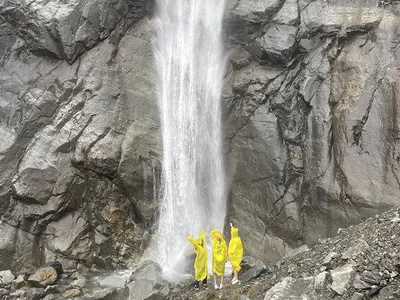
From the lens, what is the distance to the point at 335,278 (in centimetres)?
922

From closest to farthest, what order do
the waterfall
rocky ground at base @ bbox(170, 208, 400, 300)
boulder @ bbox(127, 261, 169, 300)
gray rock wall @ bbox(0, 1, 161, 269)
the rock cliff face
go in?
rocky ground at base @ bbox(170, 208, 400, 300) < boulder @ bbox(127, 261, 169, 300) < the rock cliff face < gray rock wall @ bbox(0, 1, 161, 269) < the waterfall

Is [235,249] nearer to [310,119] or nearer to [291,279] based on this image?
[291,279]

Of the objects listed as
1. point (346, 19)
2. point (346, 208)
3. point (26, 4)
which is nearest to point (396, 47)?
point (346, 19)

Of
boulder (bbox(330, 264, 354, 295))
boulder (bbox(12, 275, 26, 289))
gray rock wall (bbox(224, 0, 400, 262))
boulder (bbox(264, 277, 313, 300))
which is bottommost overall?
boulder (bbox(12, 275, 26, 289))

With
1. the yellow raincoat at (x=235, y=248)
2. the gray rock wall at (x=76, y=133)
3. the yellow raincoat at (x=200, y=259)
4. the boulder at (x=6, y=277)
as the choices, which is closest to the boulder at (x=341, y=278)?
the yellow raincoat at (x=235, y=248)

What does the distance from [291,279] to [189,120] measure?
32.9ft

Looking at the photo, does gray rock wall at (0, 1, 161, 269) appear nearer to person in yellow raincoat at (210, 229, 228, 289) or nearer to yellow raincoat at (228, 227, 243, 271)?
person in yellow raincoat at (210, 229, 228, 289)

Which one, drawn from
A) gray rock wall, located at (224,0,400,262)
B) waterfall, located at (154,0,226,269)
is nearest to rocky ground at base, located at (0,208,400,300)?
gray rock wall, located at (224,0,400,262)

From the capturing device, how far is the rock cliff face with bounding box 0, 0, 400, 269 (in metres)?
15.6

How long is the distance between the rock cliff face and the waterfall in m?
0.56

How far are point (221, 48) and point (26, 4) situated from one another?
9381mm

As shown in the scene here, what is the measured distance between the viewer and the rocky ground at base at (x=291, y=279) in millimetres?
8930

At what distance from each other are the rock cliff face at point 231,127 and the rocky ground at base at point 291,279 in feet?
5.16

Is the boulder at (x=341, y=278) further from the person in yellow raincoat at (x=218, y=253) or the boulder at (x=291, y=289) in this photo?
the person in yellow raincoat at (x=218, y=253)
